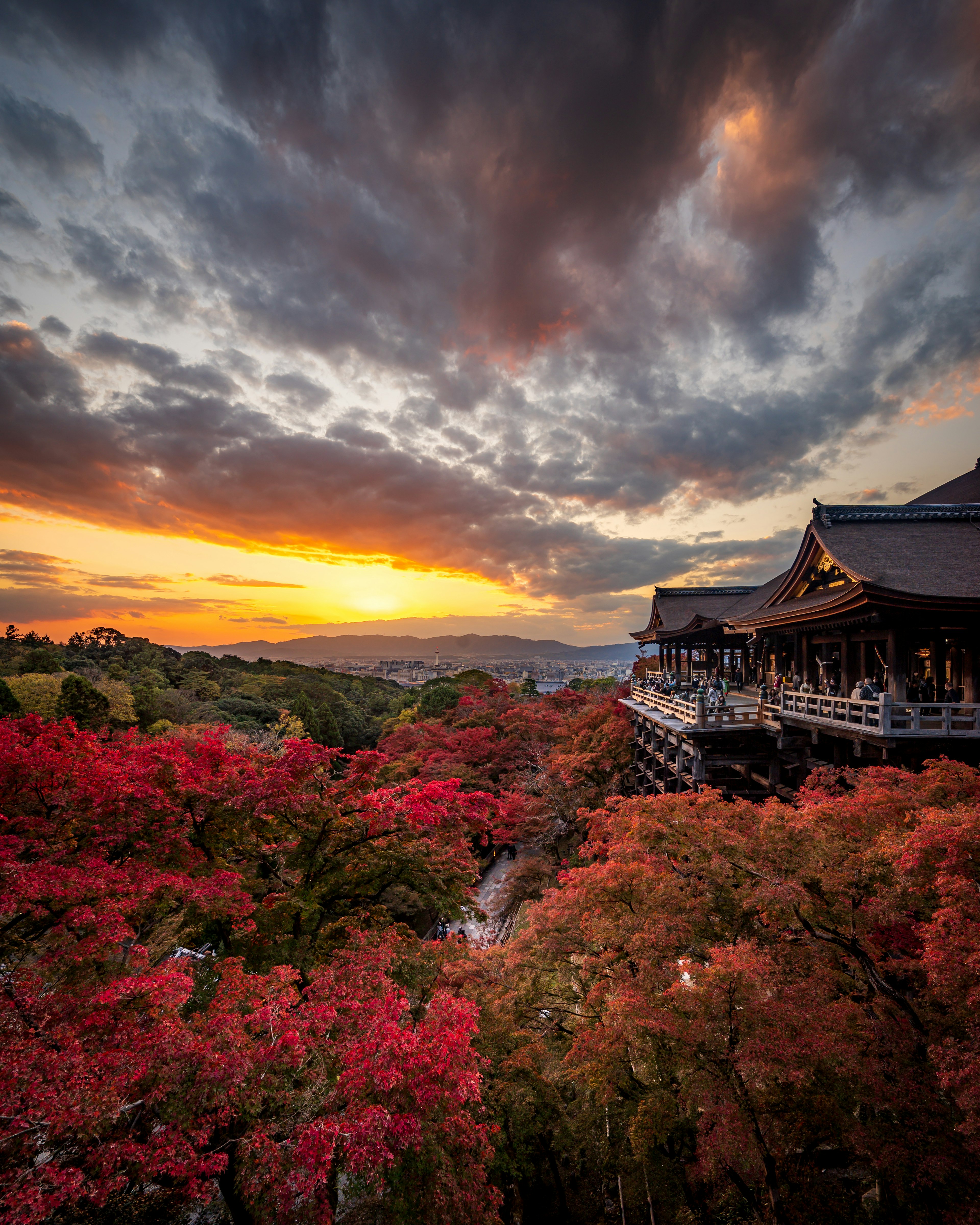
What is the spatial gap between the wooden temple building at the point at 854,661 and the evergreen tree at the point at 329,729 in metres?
26.0

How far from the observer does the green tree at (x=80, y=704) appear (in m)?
24.8

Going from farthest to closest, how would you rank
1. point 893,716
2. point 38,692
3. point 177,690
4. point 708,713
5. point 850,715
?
point 177,690, point 38,692, point 708,713, point 850,715, point 893,716

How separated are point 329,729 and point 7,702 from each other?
18.5m

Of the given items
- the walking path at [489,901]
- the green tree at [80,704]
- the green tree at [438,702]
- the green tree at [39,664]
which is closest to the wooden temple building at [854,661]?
the walking path at [489,901]

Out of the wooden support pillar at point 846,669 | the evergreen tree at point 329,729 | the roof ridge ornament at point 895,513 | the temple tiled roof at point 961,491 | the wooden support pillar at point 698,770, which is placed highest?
the temple tiled roof at point 961,491

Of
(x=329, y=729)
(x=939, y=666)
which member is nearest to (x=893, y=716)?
(x=939, y=666)

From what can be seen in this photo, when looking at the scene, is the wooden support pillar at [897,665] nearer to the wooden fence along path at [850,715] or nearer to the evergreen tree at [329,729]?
the wooden fence along path at [850,715]

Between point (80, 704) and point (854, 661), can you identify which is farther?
point (80, 704)

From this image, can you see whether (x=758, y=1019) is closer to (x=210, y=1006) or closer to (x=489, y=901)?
(x=210, y=1006)

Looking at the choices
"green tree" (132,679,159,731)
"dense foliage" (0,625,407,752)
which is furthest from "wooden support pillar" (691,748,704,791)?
"green tree" (132,679,159,731)

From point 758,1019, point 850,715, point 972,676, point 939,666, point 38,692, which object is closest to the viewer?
point 758,1019

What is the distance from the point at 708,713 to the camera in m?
14.1

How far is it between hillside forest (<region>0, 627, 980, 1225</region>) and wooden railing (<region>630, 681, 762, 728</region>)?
5.07m

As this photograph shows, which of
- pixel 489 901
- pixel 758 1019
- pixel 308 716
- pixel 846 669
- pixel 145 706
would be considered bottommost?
pixel 489 901
